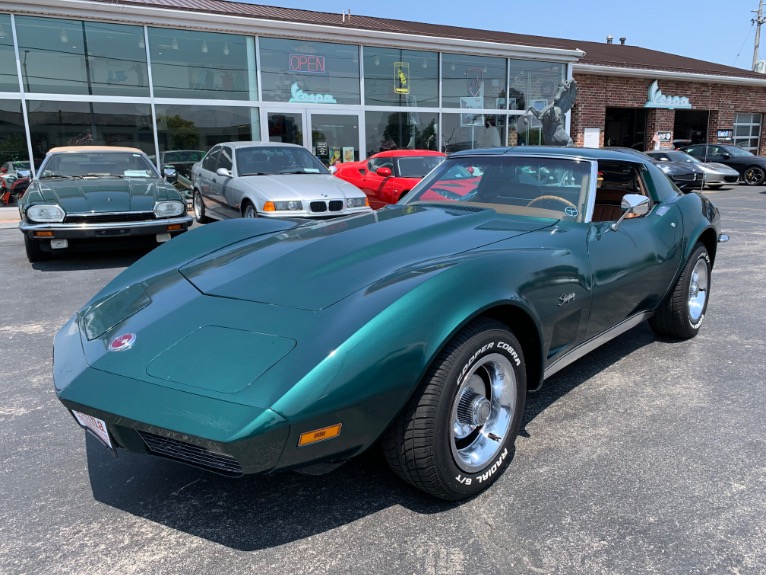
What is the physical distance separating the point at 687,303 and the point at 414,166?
24.0 ft

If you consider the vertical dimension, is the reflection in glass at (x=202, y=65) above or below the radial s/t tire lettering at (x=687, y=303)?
above

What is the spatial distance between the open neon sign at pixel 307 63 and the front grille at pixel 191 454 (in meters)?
14.2

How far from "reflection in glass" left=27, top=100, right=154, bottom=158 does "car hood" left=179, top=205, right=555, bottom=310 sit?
11253 millimetres

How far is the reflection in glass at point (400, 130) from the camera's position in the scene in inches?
644

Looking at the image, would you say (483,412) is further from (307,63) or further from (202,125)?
(307,63)

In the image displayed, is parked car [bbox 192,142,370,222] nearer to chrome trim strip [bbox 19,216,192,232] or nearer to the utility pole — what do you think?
chrome trim strip [bbox 19,216,192,232]

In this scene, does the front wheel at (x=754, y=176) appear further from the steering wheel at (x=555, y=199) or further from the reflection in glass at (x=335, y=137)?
the steering wheel at (x=555, y=199)

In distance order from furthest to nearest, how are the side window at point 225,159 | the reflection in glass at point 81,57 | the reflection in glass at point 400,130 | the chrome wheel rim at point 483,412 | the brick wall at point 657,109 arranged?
1. the brick wall at point 657,109
2. the reflection in glass at point 400,130
3. the reflection in glass at point 81,57
4. the side window at point 225,159
5. the chrome wheel rim at point 483,412

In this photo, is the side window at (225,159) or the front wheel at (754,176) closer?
the side window at (225,159)

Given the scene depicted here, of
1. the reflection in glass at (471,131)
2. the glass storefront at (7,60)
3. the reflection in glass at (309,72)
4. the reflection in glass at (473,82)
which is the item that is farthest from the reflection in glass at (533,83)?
the glass storefront at (7,60)

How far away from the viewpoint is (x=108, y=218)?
6.81 m

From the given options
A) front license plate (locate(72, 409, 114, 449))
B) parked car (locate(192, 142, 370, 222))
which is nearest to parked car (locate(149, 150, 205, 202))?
parked car (locate(192, 142, 370, 222))

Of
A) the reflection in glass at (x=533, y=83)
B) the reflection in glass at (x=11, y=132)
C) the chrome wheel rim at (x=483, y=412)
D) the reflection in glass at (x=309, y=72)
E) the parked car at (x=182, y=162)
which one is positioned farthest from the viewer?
the reflection in glass at (x=533, y=83)

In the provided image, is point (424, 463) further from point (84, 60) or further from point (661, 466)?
point (84, 60)
